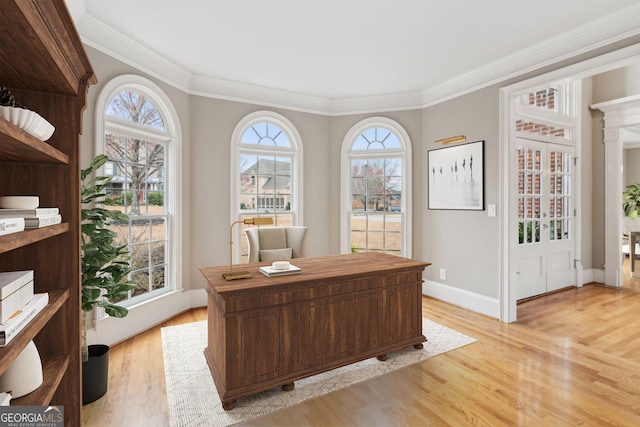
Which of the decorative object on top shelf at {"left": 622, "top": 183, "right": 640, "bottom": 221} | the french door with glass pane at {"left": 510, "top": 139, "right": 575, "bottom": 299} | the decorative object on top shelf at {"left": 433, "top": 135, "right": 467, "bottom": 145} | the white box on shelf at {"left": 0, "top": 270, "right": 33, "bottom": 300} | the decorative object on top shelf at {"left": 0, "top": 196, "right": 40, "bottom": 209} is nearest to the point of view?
the white box on shelf at {"left": 0, "top": 270, "right": 33, "bottom": 300}

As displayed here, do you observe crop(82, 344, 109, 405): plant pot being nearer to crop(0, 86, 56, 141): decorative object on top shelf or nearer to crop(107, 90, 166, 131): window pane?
crop(0, 86, 56, 141): decorative object on top shelf

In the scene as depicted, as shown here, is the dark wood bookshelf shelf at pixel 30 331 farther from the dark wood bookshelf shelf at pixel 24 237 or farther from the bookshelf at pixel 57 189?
the dark wood bookshelf shelf at pixel 24 237

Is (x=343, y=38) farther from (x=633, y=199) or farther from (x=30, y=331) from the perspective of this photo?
(x=633, y=199)

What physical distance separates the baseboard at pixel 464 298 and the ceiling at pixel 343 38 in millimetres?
2396

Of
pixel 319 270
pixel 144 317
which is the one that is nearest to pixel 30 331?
pixel 319 270

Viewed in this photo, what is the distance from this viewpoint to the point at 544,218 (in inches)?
172

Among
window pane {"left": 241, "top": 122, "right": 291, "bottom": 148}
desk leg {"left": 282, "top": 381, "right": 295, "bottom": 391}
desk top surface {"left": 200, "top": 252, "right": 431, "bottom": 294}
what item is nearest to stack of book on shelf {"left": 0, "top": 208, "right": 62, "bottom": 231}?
desk top surface {"left": 200, "top": 252, "right": 431, "bottom": 294}

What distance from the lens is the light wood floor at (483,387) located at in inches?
77.9

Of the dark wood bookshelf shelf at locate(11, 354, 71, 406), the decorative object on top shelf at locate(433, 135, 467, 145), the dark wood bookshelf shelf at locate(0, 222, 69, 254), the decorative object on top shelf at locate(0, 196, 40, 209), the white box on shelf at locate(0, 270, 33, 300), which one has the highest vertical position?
the decorative object on top shelf at locate(433, 135, 467, 145)

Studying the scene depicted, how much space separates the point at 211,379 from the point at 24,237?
→ 1.81 meters

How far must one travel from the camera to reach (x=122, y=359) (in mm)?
2713

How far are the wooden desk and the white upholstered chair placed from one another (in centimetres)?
85

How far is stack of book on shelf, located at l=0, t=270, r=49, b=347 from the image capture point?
0.93 metres

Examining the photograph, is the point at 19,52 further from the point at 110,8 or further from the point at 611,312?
the point at 611,312
